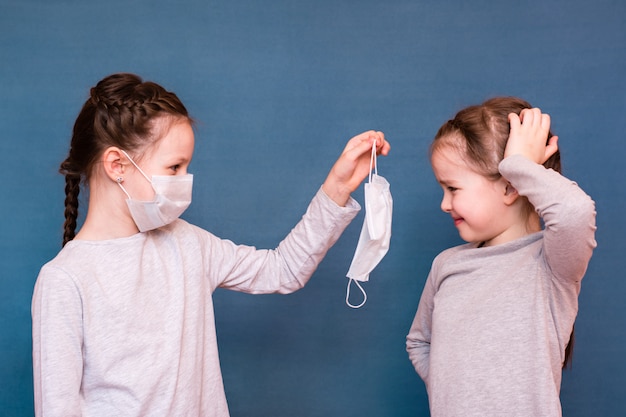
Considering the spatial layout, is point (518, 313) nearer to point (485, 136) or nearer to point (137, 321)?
point (485, 136)

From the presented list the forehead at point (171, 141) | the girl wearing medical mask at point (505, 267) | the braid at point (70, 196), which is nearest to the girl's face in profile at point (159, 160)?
the forehead at point (171, 141)

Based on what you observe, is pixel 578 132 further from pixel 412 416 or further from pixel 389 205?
pixel 412 416

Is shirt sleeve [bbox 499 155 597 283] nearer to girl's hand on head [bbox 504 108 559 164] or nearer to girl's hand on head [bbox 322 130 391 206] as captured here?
girl's hand on head [bbox 504 108 559 164]

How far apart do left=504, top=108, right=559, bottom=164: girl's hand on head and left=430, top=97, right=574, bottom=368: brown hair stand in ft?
0.13

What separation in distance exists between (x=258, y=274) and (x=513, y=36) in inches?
39.0

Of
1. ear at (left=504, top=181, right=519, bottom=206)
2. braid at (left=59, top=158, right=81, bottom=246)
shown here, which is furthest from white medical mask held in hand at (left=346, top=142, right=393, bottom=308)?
braid at (left=59, top=158, right=81, bottom=246)

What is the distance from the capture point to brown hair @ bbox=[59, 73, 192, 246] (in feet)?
4.06

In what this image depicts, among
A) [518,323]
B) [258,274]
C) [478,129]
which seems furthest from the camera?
Result: [258,274]

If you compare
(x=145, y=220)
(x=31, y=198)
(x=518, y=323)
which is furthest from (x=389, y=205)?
(x=31, y=198)

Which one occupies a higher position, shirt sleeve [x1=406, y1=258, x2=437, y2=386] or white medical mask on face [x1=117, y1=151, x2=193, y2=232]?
white medical mask on face [x1=117, y1=151, x2=193, y2=232]

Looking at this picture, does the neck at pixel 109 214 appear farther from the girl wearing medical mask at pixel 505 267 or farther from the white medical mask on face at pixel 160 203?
the girl wearing medical mask at pixel 505 267

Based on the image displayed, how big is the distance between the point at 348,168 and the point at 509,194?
1.04 ft

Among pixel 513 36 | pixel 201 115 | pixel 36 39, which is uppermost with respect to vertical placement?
pixel 513 36

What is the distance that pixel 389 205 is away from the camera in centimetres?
132
